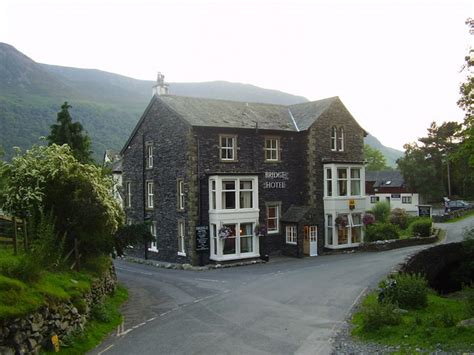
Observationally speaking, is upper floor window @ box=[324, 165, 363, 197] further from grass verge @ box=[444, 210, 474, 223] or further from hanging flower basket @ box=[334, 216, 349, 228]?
grass verge @ box=[444, 210, 474, 223]

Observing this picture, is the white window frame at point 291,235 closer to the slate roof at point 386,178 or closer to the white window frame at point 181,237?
the white window frame at point 181,237

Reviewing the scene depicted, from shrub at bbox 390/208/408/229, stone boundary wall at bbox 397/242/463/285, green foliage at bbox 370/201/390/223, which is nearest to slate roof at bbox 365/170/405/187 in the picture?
green foliage at bbox 370/201/390/223

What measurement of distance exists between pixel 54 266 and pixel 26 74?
18257 cm

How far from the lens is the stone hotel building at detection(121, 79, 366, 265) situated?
1172 inches

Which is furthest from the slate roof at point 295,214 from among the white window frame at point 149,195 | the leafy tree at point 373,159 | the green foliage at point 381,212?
the leafy tree at point 373,159

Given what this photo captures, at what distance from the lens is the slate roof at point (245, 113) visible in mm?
30984

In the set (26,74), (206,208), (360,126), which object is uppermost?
(26,74)

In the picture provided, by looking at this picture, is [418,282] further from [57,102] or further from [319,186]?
[57,102]

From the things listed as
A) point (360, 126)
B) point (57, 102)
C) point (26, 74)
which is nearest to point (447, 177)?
Answer: point (360, 126)

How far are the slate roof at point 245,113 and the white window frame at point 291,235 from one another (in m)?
6.74

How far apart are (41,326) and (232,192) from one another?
19.3m

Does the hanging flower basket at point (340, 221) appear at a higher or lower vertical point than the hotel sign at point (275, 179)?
lower

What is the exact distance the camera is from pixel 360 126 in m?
36.6

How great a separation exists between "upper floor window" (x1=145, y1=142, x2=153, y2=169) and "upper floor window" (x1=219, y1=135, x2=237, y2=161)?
632 centimetres
